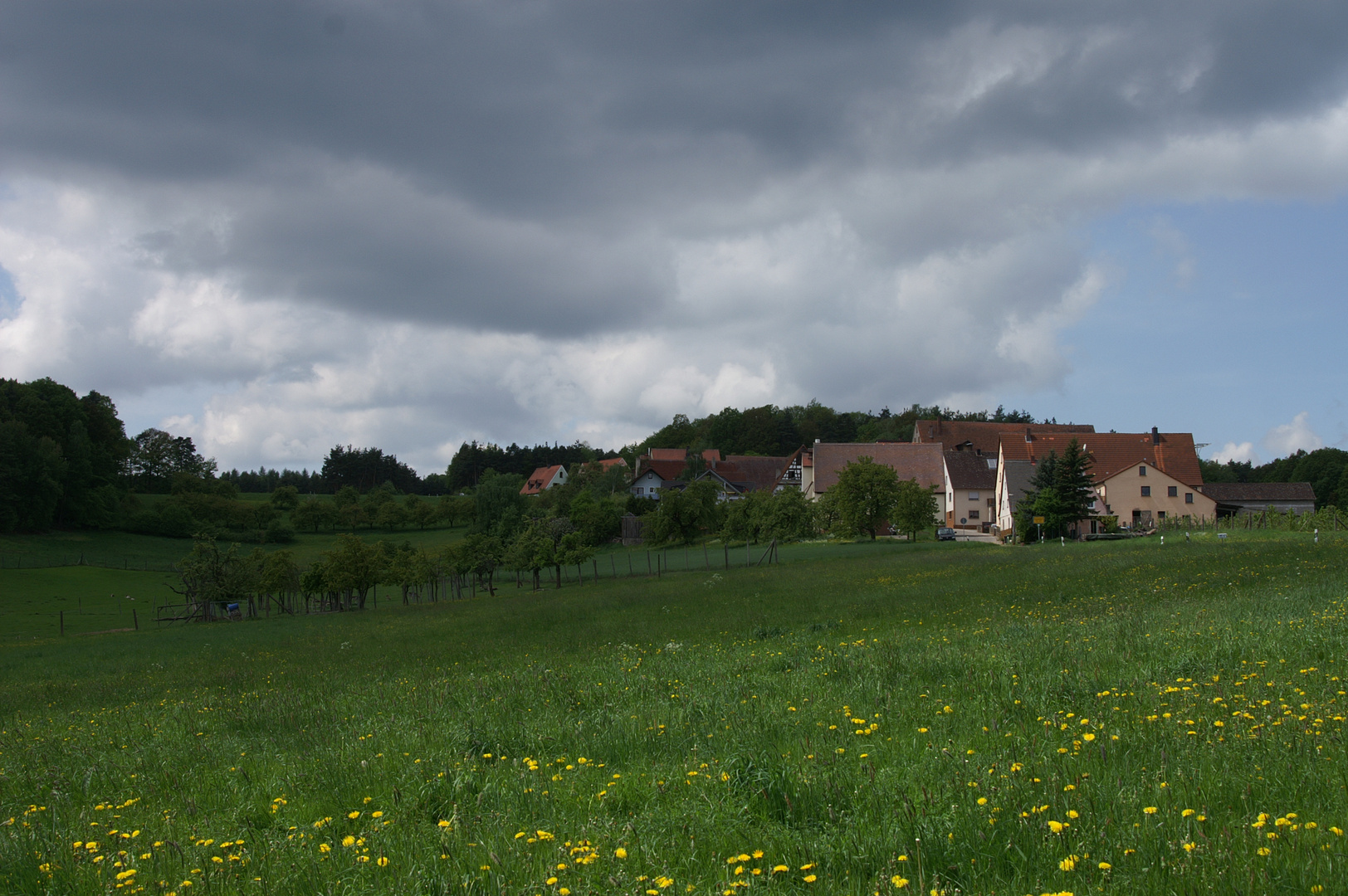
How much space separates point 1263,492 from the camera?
9431 centimetres

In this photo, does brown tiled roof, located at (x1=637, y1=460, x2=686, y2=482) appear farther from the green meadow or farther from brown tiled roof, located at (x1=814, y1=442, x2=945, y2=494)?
the green meadow

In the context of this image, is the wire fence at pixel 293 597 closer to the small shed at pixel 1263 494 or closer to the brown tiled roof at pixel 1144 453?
the brown tiled roof at pixel 1144 453

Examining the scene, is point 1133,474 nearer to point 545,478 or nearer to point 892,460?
point 892,460

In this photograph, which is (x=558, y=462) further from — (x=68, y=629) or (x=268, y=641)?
(x=268, y=641)

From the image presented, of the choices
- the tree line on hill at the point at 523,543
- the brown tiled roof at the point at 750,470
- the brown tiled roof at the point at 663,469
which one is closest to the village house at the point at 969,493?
the tree line on hill at the point at 523,543

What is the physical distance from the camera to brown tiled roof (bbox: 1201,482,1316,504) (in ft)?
308

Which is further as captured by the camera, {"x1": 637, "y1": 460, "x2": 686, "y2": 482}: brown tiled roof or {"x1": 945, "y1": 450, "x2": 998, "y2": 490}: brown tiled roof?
{"x1": 637, "y1": 460, "x2": 686, "y2": 482}: brown tiled roof

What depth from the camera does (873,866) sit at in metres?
3.60

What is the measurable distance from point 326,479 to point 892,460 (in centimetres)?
12862

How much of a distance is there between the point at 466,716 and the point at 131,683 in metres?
15.1

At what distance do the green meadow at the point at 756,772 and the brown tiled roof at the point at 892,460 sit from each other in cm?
8155

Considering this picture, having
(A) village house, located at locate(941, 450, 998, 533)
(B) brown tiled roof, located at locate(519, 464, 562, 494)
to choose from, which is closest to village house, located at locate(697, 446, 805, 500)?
(A) village house, located at locate(941, 450, 998, 533)

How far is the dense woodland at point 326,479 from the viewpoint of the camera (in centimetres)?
8444

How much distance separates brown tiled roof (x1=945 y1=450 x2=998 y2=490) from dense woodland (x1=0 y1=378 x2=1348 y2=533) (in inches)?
1128
